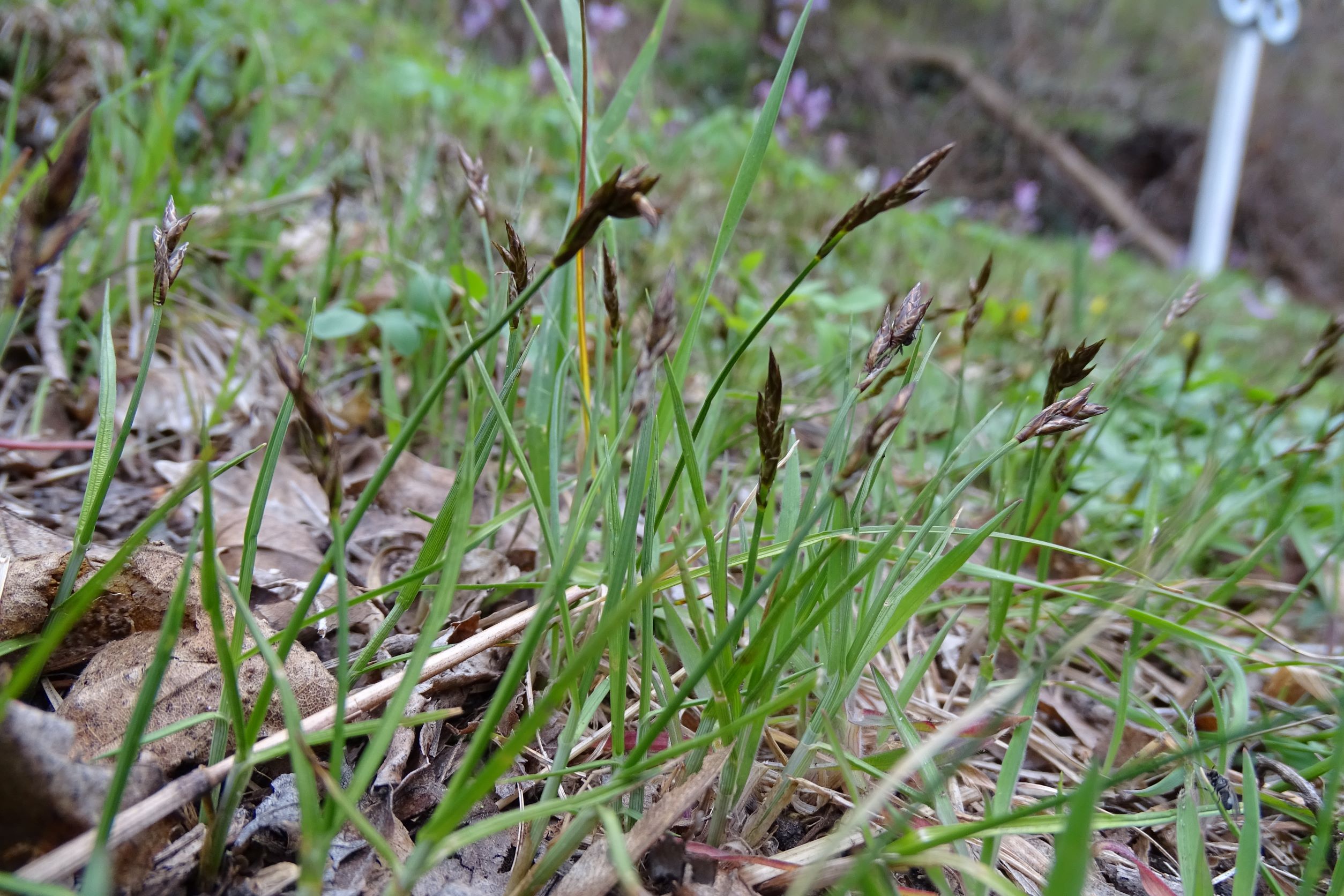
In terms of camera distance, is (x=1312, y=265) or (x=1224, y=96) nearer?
(x=1224, y=96)

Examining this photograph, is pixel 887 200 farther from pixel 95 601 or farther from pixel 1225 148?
pixel 1225 148

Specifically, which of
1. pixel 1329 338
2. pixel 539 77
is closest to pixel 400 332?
pixel 1329 338

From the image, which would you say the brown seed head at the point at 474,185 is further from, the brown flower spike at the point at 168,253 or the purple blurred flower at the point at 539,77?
the purple blurred flower at the point at 539,77

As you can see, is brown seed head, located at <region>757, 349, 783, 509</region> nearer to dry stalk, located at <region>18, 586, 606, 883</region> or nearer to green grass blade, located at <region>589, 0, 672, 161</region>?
dry stalk, located at <region>18, 586, 606, 883</region>

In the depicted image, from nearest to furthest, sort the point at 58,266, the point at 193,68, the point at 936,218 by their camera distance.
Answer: the point at 58,266, the point at 193,68, the point at 936,218

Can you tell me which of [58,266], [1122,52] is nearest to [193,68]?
[58,266]

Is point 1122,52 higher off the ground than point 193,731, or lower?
higher

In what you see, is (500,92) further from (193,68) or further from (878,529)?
(878,529)

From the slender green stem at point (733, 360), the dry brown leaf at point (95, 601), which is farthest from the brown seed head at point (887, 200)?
the dry brown leaf at point (95, 601)
